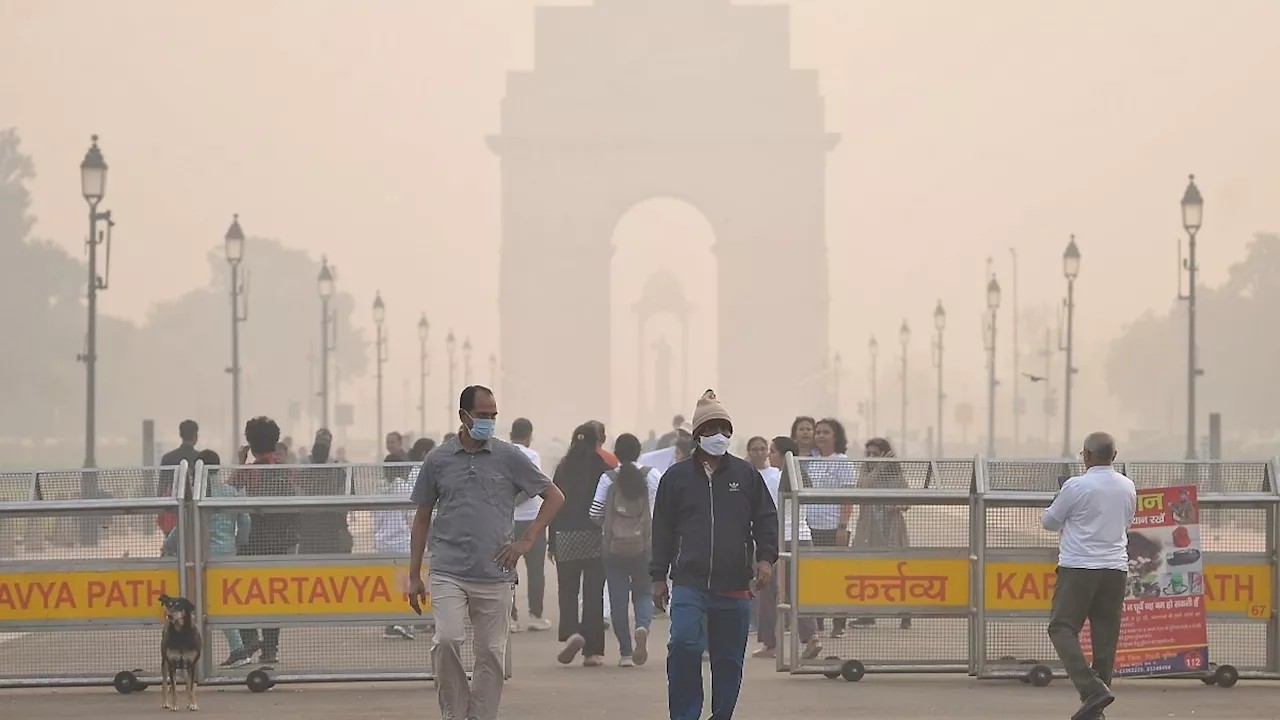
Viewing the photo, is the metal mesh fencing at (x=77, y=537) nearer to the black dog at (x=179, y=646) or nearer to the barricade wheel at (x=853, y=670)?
the black dog at (x=179, y=646)

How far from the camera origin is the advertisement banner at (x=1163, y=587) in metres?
11.0

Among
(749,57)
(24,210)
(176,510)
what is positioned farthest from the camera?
(749,57)

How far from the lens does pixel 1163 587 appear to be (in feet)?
36.3

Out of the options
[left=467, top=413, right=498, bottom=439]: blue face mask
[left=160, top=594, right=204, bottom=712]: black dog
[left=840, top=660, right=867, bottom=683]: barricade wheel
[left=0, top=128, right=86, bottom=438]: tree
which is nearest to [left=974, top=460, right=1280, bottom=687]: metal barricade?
[left=840, top=660, right=867, bottom=683]: barricade wheel

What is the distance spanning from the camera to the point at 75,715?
34.8 ft

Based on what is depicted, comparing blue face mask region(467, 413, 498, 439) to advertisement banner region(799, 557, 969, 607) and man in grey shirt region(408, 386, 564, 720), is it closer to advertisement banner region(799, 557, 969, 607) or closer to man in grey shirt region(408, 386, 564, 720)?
man in grey shirt region(408, 386, 564, 720)

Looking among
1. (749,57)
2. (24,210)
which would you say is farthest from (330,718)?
(749,57)

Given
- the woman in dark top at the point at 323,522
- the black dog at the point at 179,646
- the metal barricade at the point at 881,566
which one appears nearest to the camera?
the black dog at the point at 179,646

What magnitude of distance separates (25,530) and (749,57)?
6290 cm

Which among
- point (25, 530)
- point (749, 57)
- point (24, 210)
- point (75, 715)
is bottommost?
point (75, 715)

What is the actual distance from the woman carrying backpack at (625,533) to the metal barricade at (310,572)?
1.64 meters

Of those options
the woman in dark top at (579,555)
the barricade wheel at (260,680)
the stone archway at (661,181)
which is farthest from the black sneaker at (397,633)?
the stone archway at (661,181)

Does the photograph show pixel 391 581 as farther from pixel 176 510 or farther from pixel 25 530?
pixel 25 530

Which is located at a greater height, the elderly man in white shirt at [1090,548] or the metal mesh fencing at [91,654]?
the elderly man in white shirt at [1090,548]
